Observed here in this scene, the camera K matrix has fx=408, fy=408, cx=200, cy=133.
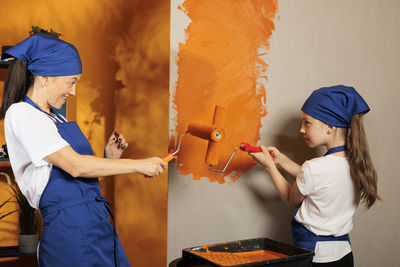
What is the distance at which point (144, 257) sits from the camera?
8.14 ft

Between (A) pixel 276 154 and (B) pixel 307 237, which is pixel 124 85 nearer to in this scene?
(A) pixel 276 154

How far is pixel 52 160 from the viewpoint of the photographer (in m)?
1.29

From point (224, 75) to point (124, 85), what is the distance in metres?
1.07

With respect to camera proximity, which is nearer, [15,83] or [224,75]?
[15,83]

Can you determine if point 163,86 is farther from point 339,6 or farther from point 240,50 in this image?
point 339,6

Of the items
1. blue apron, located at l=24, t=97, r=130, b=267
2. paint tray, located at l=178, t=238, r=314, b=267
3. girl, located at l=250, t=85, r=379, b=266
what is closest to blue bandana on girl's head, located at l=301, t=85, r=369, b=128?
girl, located at l=250, t=85, r=379, b=266

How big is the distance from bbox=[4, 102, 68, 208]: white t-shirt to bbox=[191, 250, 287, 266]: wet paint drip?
0.56 m

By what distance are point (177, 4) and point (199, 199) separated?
2.81 feet

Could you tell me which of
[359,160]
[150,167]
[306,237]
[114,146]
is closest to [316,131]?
[359,160]

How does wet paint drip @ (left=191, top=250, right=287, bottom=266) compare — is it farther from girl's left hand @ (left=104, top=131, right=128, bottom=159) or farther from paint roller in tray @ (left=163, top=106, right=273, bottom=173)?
girl's left hand @ (left=104, top=131, right=128, bottom=159)

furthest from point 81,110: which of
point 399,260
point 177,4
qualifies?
point 399,260

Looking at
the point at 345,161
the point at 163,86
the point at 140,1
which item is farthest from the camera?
the point at 140,1

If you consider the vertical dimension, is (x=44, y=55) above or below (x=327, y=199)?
above

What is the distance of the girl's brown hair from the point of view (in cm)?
155
